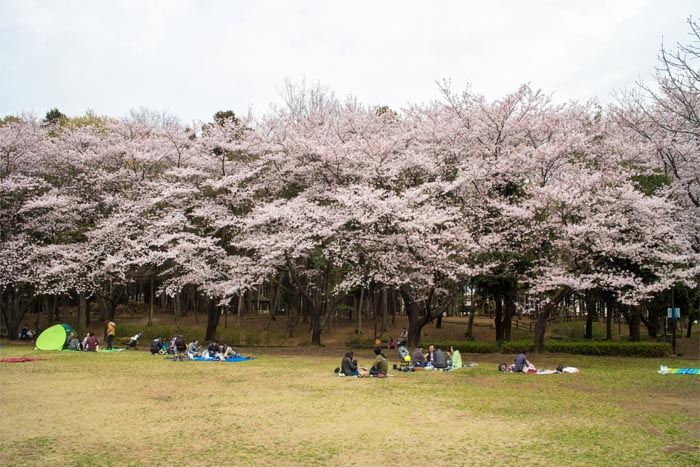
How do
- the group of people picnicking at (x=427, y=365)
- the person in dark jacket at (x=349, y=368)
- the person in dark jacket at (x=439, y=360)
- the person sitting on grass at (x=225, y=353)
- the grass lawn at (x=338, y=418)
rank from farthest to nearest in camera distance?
1. the person sitting on grass at (x=225, y=353)
2. the person in dark jacket at (x=439, y=360)
3. the person in dark jacket at (x=349, y=368)
4. the group of people picnicking at (x=427, y=365)
5. the grass lawn at (x=338, y=418)

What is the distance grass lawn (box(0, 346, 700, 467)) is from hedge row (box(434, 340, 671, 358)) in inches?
296

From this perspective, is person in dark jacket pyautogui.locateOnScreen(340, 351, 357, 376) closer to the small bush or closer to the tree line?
the tree line

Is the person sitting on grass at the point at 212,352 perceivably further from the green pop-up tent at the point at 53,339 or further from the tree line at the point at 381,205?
the green pop-up tent at the point at 53,339

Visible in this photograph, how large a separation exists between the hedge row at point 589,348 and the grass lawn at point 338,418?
7520mm

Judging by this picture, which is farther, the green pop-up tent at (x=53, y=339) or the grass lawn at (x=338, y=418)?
the green pop-up tent at (x=53, y=339)

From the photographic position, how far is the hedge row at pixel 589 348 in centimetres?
2673

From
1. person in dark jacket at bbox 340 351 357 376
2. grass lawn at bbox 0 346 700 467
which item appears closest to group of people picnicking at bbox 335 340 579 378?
person in dark jacket at bbox 340 351 357 376

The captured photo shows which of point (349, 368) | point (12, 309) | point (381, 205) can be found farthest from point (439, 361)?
point (12, 309)

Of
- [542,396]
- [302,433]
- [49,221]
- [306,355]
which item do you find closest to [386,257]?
[306,355]

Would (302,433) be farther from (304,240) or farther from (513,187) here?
(513,187)

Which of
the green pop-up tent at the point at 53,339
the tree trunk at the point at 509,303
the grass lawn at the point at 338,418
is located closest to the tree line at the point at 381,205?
the tree trunk at the point at 509,303

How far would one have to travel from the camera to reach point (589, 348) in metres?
27.6

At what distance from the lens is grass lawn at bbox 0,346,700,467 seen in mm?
9172

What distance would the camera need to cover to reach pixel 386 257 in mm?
27891
